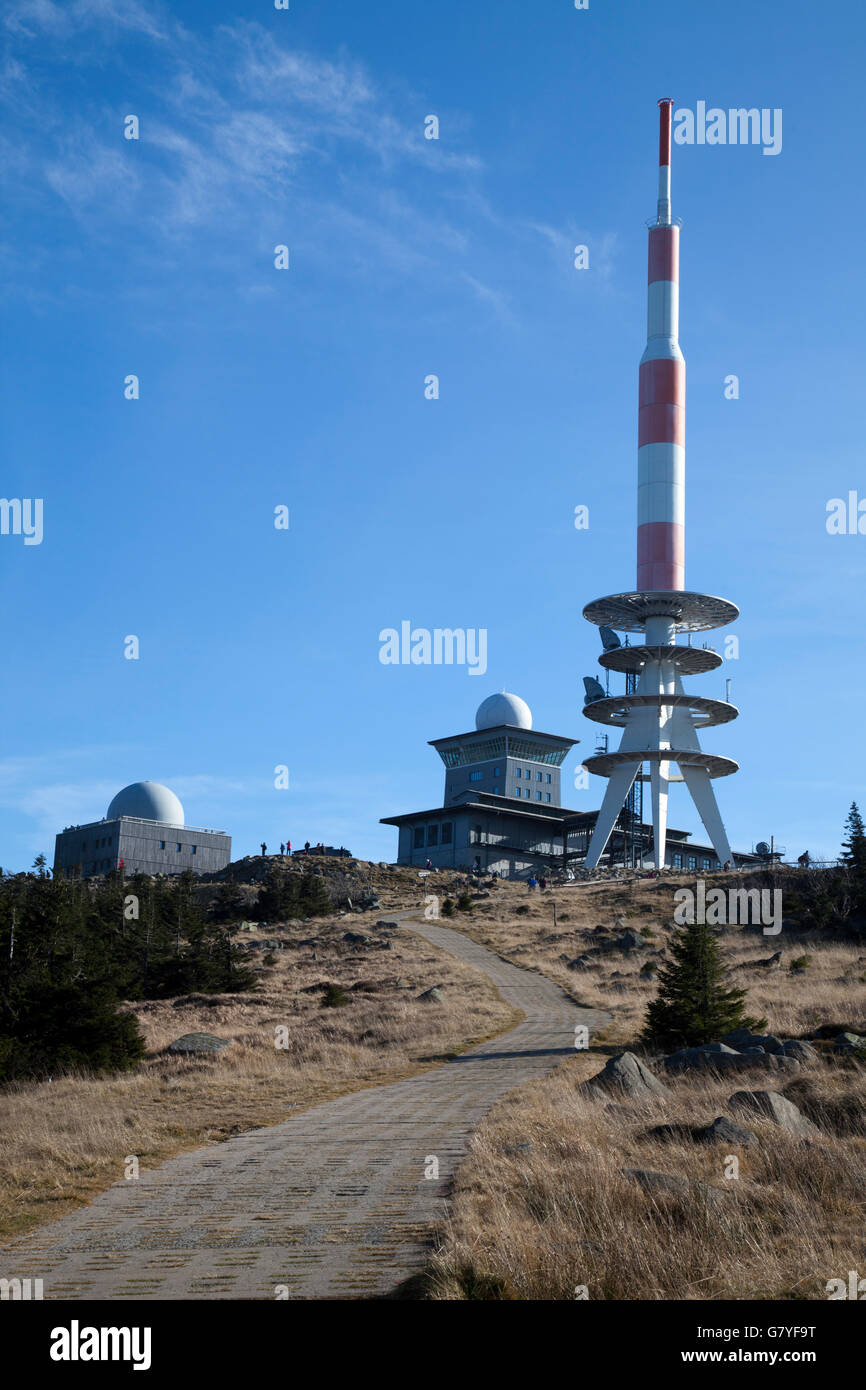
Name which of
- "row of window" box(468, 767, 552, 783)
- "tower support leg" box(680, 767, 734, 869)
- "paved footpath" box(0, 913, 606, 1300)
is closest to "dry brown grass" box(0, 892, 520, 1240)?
"paved footpath" box(0, 913, 606, 1300)

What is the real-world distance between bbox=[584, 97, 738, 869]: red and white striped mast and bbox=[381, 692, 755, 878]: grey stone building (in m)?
9.18

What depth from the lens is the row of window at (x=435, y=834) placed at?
10512 centimetres

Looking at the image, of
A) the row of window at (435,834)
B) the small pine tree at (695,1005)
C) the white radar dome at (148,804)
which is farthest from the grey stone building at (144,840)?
the small pine tree at (695,1005)

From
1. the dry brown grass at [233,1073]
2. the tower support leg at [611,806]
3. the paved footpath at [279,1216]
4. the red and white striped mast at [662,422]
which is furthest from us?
the tower support leg at [611,806]

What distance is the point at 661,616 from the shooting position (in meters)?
86.4

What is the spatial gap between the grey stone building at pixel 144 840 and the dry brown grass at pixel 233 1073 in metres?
57.0

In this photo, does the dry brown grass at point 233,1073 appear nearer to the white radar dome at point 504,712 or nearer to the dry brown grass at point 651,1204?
the dry brown grass at point 651,1204

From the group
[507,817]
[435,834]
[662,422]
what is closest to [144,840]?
[435,834]

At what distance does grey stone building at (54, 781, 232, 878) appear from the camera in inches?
3954

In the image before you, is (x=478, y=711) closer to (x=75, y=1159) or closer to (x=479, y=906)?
(x=479, y=906)

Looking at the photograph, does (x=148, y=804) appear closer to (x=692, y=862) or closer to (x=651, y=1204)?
(x=692, y=862)

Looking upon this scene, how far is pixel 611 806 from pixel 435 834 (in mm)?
22756

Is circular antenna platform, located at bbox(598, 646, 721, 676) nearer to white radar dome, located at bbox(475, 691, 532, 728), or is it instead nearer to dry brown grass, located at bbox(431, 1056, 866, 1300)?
white radar dome, located at bbox(475, 691, 532, 728)
